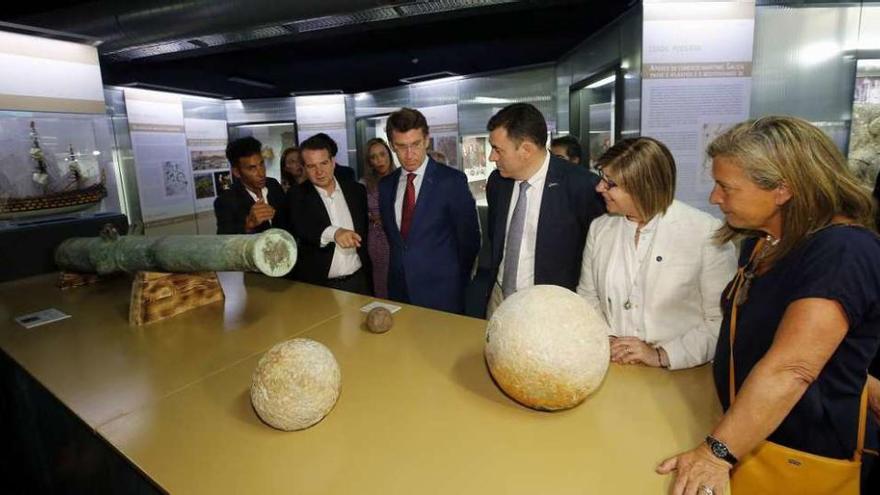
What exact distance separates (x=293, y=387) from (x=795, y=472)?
51.6 inches

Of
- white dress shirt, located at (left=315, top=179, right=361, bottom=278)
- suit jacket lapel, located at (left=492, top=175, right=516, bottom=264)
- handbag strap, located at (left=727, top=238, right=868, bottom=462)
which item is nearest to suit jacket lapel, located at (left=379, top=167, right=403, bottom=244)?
white dress shirt, located at (left=315, top=179, right=361, bottom=278)

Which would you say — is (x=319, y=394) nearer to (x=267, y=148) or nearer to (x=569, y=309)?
(x=569, y=309)

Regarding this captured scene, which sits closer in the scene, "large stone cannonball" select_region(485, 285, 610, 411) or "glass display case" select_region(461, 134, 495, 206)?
"large stone cannonball" select_region(485, 285, 610, 411)

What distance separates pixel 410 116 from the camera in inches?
117

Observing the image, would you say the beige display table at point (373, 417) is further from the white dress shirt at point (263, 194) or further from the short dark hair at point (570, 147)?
the short dark hair at point (570, 147)

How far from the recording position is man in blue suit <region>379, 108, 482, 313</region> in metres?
3.12

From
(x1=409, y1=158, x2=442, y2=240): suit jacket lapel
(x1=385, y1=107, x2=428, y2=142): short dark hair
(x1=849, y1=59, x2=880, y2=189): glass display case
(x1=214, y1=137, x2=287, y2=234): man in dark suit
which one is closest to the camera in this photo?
(x1=385, y1=107, x2=428, y2=142): short dark hair

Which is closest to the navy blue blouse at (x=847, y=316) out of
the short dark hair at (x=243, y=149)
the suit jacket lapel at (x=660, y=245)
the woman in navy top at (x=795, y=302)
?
the woman in navy top at (x=795, y=302)

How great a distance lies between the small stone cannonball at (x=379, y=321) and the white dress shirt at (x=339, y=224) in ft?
4.27

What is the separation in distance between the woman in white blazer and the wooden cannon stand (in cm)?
211

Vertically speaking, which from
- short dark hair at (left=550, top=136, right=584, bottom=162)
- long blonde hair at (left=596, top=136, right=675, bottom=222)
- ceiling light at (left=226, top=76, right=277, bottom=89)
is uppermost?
ceiling light at (left=226, top=76, right=277, bottom=89)

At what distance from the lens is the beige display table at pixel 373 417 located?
1.16 meters

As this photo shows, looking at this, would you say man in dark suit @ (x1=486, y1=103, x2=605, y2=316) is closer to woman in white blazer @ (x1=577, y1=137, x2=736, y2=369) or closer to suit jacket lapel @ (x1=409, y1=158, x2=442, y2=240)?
woman in white blazer @ (x1=577, y1=137, x2=736, y2=369)

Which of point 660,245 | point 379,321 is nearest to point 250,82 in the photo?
point 379,321
